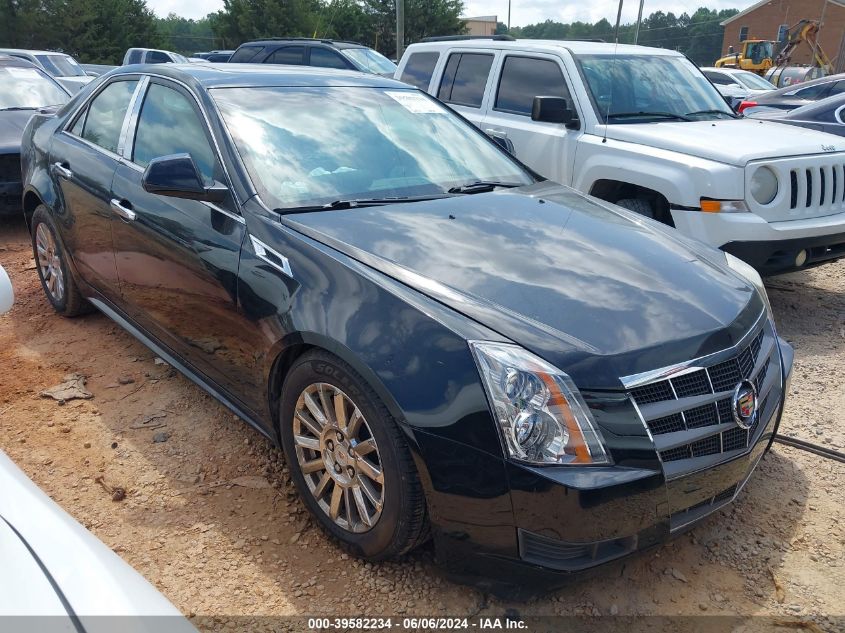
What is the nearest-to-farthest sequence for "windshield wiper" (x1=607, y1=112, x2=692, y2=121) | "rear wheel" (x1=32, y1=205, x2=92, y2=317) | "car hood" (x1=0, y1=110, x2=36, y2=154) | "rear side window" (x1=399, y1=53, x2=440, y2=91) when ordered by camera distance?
"rear wheel" (x1=32, y1=205, x2=92, y2=317) → "windshield wiper" (x1=607, y1=112, x2=692, y2=121) → "car hood" (x1=0, y1=110, x2=36, y2=154) → "rear side window" (x1=399, y1=53, x2=440, y2=91)

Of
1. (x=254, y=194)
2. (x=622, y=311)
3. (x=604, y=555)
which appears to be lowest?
(x=604, y=555)

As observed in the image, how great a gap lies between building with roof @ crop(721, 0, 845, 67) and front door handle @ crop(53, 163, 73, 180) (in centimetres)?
5991

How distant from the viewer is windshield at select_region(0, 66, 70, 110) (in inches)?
326

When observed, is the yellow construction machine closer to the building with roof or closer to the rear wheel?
the building with roof

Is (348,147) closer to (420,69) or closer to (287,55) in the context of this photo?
(420,69)

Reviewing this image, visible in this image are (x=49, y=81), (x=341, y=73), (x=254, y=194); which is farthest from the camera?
(x=49, y=81)

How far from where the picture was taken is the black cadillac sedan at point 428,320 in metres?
2.23

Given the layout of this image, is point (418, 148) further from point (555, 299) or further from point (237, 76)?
point (555, 299)

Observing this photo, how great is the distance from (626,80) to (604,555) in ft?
16.1

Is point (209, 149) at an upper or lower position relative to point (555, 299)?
upper

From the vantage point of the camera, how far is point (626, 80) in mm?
6191

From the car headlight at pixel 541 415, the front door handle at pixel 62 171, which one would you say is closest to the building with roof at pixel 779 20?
the front door handle at pixel 62 171

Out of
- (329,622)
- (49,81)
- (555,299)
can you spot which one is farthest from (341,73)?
(49,81)

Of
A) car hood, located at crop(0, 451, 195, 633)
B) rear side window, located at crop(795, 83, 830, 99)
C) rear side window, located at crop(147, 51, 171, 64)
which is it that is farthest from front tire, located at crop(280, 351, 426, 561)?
rear side window, located at crop(147, 51, 171, 64)
